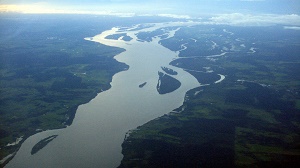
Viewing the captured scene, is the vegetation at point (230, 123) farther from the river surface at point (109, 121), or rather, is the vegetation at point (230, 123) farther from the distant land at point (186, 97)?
the river surface at point (109, 121)

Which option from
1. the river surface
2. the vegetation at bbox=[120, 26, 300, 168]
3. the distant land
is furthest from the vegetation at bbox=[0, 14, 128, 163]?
the vegetation at bbox=[120, 26, 300, 168]

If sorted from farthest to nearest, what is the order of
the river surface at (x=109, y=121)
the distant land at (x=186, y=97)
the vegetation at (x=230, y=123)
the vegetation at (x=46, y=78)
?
1. the vegetation at (x=46, y=78)
2. the distant land at (x=186, y=97)
3. the river surface at (x=109, y=121)
4. the vegetation at (x=230, y=123)

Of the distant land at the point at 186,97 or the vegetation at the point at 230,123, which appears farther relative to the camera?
the distant land at the point at 186,97

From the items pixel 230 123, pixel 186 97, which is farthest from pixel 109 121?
pixel 230 123

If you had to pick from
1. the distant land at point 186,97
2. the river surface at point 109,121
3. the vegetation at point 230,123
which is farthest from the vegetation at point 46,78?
the vegetation at point 230,123

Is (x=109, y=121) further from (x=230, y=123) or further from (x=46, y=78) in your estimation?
(x=46, y=78)

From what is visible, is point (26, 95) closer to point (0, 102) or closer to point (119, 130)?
point (0, 102)

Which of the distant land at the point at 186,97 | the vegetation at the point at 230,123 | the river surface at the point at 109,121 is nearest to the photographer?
the vegetation at the point at 230,123

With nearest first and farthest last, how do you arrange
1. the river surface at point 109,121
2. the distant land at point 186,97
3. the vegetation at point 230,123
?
the vegetation at point 230,123
the river surface at point 109,121
the distant land at point 186,97

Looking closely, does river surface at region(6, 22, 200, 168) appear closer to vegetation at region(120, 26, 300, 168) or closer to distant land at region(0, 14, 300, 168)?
distant land at region(0, 14, 300, 168)
